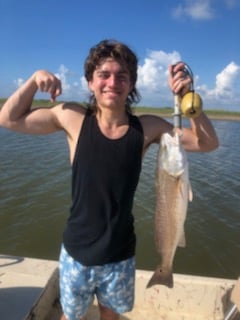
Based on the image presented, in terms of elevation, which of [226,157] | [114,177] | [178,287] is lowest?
[226,157]

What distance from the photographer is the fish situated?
2.61 meters

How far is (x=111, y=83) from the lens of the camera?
2895mm

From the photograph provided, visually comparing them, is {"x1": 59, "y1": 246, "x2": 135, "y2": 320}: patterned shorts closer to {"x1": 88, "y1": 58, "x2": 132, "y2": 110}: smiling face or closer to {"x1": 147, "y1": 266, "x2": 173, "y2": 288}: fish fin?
{"x1": 147, "y1": 266, "x2": 173, "y2": 288}: fish fin

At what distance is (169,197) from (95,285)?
3.51 ft

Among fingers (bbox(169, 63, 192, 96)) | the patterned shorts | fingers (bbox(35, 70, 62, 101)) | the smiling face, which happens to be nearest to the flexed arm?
fingers (bbox(35, 70, 62, 101))

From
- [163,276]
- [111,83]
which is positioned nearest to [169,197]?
[163,276]

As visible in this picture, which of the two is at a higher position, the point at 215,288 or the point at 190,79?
the point at 190,79

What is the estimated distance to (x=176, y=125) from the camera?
2688 millimetres

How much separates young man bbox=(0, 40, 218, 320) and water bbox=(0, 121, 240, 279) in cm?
471

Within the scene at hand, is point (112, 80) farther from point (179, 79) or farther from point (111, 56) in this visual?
point (179, 79)

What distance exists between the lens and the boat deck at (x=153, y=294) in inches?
173

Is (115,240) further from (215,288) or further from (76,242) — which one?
(215,288)

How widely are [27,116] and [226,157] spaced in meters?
17.9

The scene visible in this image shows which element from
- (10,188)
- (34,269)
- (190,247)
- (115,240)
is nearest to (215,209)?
(190,247)
